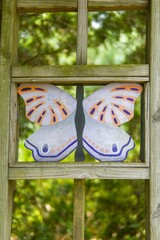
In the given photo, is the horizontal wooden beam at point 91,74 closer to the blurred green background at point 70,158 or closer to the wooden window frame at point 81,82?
the wooden window frame at point 81,82

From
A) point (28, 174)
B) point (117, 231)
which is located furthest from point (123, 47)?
point (28, 174)

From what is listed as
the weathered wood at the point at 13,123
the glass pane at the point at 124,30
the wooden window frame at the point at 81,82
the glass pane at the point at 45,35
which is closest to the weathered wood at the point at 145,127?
the wooden window frame at the point at 81,82

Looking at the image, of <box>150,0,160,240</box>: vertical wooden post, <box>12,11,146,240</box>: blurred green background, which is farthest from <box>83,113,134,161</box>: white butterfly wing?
<box>12,11,146,240</box>: blurred green background

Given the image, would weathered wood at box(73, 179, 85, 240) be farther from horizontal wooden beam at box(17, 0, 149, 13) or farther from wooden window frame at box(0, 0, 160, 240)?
horizontal wooden beam at box(17, 0, 149, 13)

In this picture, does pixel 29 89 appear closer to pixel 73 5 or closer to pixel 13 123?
pixel 13 123

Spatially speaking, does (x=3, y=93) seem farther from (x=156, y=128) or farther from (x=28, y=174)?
(x=156, y=128)
